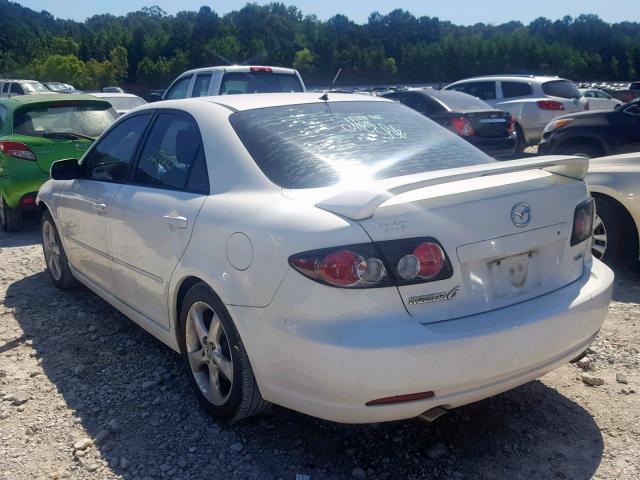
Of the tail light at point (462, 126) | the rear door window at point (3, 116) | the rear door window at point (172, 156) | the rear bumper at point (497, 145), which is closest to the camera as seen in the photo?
the rear door window at point (172, 156)

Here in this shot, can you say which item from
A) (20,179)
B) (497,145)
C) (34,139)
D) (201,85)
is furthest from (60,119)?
(497,145)

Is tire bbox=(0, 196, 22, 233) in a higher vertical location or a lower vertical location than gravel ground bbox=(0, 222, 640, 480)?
lower

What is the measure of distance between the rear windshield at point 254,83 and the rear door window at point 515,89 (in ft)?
19.4

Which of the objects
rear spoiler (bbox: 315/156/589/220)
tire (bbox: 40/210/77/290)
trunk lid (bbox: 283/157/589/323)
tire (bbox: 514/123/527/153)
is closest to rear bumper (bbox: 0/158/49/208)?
tire (bbox: 40/210/77/290)

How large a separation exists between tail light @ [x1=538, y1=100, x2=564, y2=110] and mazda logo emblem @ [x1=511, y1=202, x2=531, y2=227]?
11566mm

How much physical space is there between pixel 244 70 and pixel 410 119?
6642mm

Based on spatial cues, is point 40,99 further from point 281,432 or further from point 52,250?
point 281,432

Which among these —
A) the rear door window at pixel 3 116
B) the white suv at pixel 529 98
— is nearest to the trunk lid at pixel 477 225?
the rear door window at pixel 3 116

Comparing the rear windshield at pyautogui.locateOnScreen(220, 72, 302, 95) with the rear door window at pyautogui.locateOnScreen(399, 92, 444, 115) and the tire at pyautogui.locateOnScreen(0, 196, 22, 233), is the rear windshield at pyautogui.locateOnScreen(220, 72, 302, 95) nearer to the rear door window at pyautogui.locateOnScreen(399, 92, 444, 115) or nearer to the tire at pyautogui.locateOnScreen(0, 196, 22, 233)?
the rear door window at pyautogui.locateOnScreen(399, 92, 444, 115)

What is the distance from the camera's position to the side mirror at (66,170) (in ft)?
14.9

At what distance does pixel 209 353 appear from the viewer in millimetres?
3166

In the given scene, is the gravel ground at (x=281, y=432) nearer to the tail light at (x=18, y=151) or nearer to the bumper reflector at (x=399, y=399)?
the bumper reflector at (x=399, y=399)

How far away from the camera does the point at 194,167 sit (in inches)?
132

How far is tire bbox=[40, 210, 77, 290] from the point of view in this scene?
5172 millimetres
